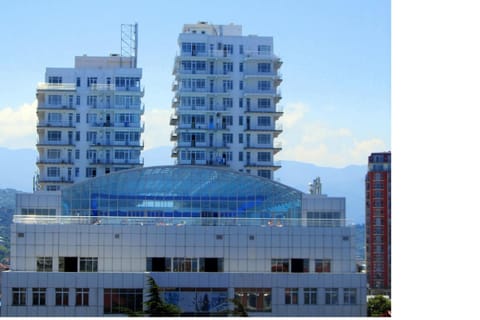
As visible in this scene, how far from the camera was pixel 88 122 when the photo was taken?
864 inches

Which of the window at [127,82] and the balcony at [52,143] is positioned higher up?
the window at [127,82]

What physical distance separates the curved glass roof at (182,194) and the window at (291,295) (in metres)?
1.89

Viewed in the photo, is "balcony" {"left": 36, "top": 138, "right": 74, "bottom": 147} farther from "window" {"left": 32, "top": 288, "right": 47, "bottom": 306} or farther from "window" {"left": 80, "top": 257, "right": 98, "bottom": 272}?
"window" {"left": 32, "top": 288, "right": 47, "bottom": 306}

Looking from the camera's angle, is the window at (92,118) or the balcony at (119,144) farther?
the window at (92,118)

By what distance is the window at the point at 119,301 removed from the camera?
1069 centimetres

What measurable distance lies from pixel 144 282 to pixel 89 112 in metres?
11.7

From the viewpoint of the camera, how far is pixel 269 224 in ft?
39.1

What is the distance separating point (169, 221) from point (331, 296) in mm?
2329

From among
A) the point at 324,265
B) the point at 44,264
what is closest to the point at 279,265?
the point at 324,265

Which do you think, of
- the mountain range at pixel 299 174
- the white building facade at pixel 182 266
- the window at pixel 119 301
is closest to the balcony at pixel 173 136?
the white building facade at pixel 182 266

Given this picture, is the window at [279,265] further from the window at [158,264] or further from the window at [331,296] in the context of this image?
the window at [158,264]

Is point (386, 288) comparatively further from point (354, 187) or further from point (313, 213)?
point (354, 187)
